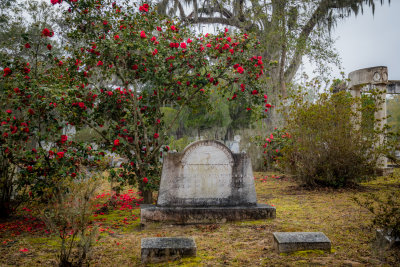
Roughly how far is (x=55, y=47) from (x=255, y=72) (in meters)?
13.1

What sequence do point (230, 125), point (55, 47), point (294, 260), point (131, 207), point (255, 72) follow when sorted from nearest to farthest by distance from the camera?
point (294, 260), point (255, 72), point (131, 207), point (55, 47), point (230, 125)

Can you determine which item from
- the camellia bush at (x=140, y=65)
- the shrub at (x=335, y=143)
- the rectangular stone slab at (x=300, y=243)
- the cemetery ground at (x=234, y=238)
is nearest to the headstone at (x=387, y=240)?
the cemetery ground at (x=234, y=238)

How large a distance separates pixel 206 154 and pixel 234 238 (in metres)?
1.60

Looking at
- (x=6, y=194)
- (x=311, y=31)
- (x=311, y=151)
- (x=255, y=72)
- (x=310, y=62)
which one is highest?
(x=311, y=31)

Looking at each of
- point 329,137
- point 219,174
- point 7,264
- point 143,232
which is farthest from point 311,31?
point 7,264

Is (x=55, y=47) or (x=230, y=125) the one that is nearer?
(x=55, y=47)

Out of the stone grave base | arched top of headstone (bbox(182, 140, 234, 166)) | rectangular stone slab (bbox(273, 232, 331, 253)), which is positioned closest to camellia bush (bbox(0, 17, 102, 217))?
the stone grave base

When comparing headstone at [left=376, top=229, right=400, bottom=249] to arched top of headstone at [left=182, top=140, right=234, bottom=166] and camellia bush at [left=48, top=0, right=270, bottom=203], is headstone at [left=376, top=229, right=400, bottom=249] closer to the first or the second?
arched top of headstone at [left=182, top=140, right=234, bottom=166]

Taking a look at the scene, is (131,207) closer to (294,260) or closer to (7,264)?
(7,264)

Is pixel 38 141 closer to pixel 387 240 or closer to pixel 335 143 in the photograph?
pixel 387 240

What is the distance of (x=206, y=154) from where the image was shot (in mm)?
5672

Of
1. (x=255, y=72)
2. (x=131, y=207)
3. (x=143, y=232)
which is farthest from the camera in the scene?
(x=131, y=207)

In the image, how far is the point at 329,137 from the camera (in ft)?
26.2

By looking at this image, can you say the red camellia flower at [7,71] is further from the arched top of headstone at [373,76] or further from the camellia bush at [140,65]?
the arched top of headstone at [373,76]
